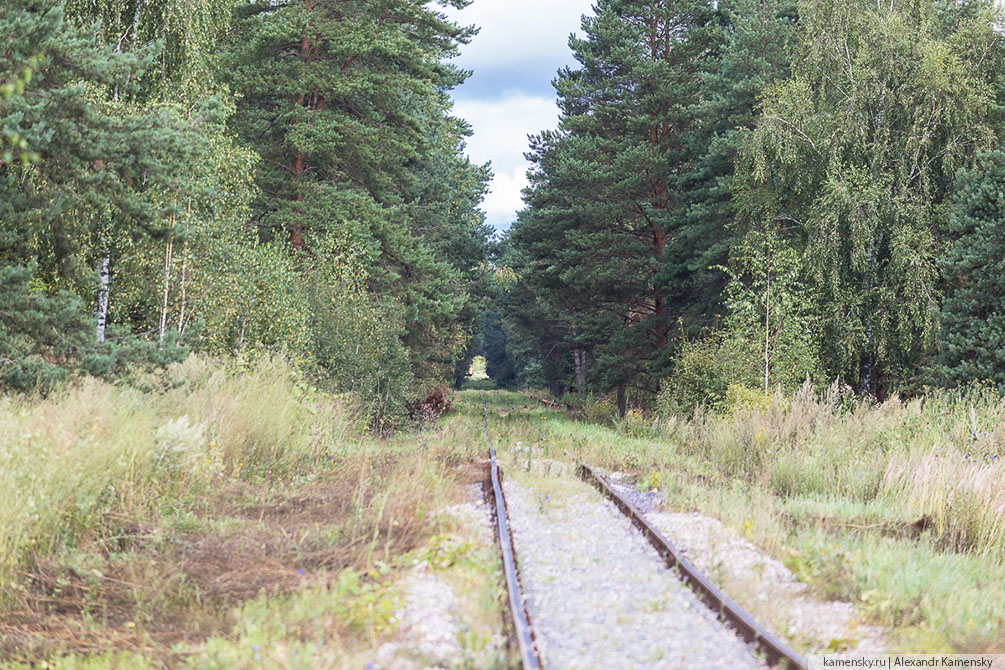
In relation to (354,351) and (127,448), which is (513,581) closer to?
(127,448)

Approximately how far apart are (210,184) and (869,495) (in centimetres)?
1104

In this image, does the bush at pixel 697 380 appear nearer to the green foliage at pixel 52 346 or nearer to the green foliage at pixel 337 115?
the green foliage at pixel 337 115

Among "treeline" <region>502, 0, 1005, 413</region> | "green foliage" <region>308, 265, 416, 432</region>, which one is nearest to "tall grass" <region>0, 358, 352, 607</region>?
"green foliage" <region>308, 265, 416, 432</region>

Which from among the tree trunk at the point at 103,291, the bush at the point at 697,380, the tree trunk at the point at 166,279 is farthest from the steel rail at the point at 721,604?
the bush at the point at 697,380

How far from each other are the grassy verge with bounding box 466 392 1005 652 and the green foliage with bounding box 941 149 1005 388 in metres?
Answer: 4.63

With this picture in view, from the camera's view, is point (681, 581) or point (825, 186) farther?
point (825, 186)

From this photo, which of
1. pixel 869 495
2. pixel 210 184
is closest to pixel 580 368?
pixel 210 184

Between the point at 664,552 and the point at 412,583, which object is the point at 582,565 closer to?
the point at 664,552

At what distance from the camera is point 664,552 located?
22.4ft

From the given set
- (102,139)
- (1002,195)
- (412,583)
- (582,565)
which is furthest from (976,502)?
(1002,195)

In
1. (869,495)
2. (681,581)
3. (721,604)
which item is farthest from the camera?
(869,495)

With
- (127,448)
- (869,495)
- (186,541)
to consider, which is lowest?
(186,541)

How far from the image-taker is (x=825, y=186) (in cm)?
1984

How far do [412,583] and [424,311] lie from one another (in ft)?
72.4
